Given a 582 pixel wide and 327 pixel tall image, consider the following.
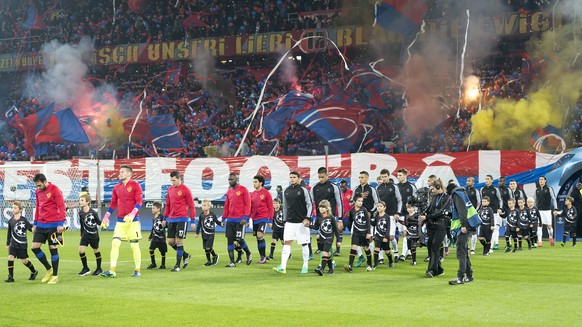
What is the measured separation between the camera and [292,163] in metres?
33.6

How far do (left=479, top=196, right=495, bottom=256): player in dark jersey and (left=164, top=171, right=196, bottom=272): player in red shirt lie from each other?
335 inches

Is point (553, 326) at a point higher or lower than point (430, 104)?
lower

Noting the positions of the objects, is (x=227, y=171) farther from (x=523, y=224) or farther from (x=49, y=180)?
(x=523, y=224)

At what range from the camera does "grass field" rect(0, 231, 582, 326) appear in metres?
11.3

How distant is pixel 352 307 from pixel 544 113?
25280 millimetres

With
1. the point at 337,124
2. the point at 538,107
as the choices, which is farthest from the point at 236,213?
the point at 538,107

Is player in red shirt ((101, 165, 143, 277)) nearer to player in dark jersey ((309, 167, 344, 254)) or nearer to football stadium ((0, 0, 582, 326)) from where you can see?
football stadium ((0, 0, 582, 326))

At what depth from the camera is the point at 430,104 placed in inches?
1560

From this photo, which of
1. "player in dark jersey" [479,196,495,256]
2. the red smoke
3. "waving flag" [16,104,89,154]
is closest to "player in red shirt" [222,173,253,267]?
"player in dark jersey" [479,196,495,256]

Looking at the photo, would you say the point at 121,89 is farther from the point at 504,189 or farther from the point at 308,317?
the point at 308,317

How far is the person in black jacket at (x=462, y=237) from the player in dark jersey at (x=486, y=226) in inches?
283

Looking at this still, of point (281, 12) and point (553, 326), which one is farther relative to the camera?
point (281, 12)

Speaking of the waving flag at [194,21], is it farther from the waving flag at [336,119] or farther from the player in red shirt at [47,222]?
the player in red shirt at [47,222]

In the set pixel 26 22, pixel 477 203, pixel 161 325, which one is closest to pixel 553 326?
pixel 161 325
